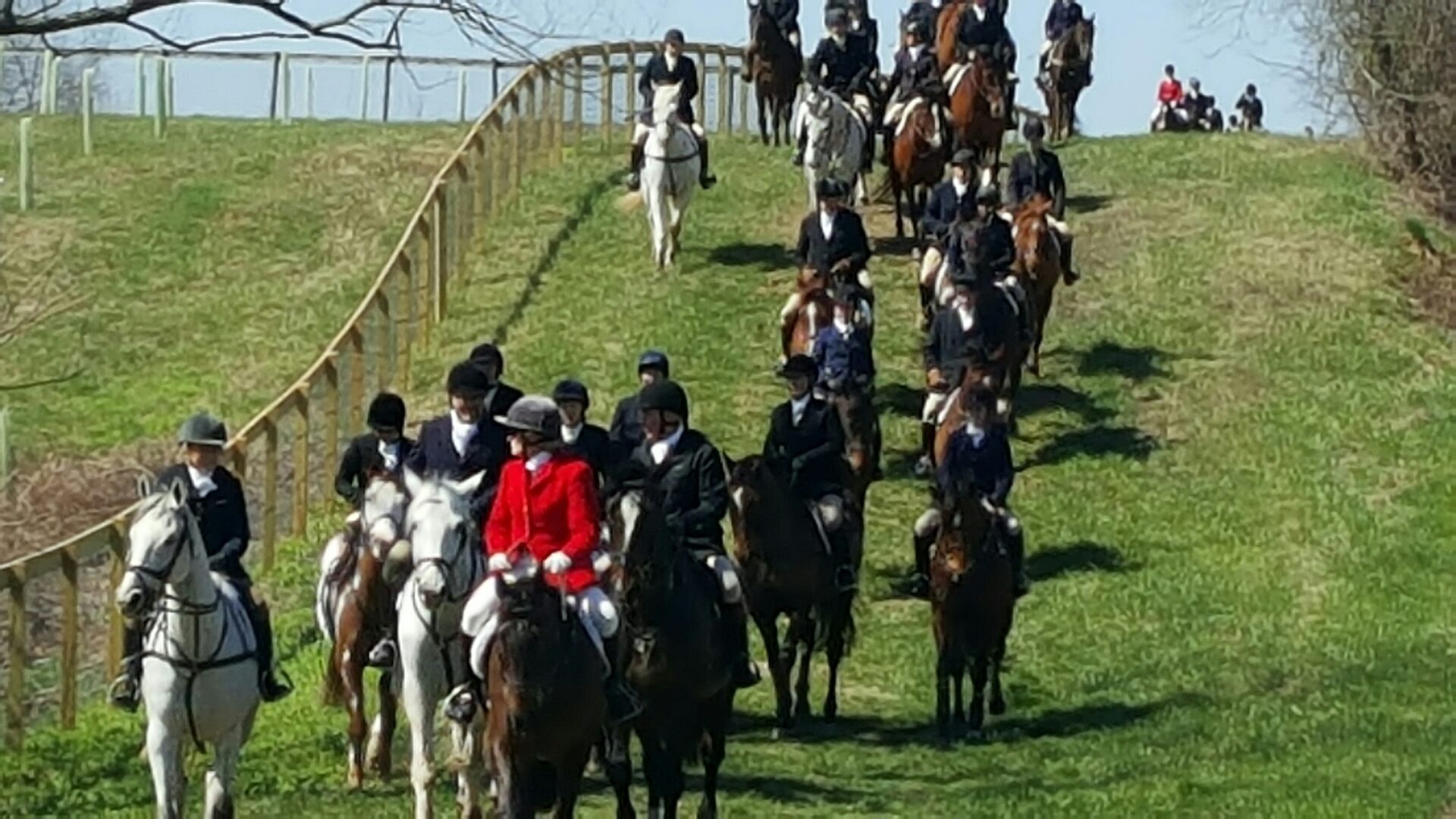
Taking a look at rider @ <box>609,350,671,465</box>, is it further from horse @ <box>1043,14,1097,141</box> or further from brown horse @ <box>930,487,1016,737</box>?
horse @ <box>1043,14,1097,141</box>

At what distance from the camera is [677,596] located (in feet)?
56.0

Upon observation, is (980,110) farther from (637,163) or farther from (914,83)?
(637,163)

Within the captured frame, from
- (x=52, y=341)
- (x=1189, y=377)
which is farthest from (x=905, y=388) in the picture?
(x=52, y=341)

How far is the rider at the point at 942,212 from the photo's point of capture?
30.5m

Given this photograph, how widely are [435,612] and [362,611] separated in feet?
6.47

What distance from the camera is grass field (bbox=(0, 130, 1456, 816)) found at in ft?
65.5

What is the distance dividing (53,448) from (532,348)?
6.57 m

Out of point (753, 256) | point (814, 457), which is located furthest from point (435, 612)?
point (753, 256)

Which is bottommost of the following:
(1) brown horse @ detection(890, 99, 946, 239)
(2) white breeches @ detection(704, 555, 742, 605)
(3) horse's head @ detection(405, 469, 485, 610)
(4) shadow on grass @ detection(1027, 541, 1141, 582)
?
(4) shadow on grass @ detection(1027, 541, 1141, 582)

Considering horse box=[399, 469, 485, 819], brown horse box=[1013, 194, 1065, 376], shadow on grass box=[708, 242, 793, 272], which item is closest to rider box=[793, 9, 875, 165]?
shadow on grass box=[708, 242, 793, 272]

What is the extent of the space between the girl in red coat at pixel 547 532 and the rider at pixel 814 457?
240 inches

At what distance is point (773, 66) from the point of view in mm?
41594

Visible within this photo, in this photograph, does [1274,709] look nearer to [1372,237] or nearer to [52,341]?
[1372,237]

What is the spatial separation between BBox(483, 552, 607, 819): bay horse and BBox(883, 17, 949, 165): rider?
19.9m
